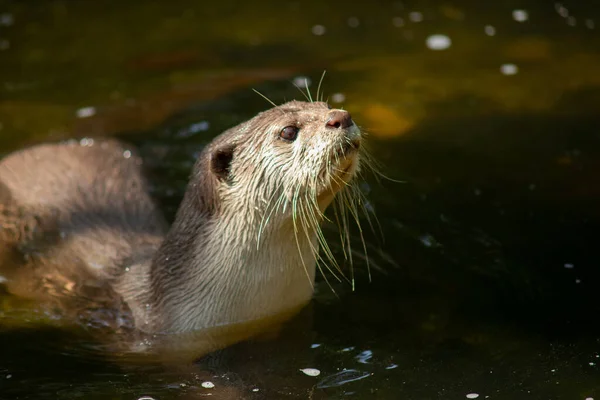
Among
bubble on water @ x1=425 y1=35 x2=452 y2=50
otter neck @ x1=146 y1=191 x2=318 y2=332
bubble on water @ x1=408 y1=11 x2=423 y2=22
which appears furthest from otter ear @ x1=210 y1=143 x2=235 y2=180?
bubble on water @ x1=408 y1=11 x2=423 y2=22

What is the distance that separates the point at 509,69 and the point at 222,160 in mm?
3585

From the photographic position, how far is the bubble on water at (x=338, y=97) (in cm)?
589

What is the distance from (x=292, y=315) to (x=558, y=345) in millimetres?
1084

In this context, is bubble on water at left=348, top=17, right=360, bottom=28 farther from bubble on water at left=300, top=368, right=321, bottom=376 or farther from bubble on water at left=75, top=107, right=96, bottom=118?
bubble on water at left=300, top=368, right=321, bottom=376

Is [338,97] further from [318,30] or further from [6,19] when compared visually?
[6,19]

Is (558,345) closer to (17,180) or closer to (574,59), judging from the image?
(17,180)

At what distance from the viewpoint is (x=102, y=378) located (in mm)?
3412

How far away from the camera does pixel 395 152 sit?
532 centimetres

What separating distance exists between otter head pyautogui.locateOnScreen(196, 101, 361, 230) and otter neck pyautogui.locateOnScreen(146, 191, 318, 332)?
0.08m

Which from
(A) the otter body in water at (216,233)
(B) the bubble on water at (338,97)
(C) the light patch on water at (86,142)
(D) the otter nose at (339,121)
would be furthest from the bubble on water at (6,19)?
(D) the otter nose at (339,121)

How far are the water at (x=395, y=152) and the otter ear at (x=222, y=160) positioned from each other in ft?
2.37

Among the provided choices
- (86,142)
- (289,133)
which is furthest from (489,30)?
(289,133)

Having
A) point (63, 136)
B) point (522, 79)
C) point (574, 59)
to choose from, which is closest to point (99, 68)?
point (63, 136)

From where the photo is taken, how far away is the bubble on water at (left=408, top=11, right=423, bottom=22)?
297 inches
